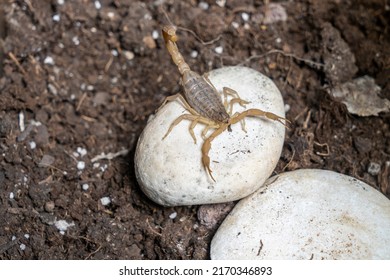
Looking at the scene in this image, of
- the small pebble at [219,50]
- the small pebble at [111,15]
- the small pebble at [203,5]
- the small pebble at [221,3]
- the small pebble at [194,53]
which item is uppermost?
the small pebble at [221,3]

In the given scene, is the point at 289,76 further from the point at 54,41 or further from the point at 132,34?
the point at 54,41

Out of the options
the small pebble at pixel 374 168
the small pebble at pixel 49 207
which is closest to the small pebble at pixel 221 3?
the small pebble at pixel 374 168

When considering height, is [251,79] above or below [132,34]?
above

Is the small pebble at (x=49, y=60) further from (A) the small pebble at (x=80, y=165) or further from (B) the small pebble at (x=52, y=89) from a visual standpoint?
(A) the small pebble at (x=80, y=165)

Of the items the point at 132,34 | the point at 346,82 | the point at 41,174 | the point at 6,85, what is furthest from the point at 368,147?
the point at 6,85

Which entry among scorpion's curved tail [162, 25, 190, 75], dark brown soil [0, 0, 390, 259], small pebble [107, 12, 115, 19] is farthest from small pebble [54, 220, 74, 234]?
small pebble [107, 12, 115, 19]
